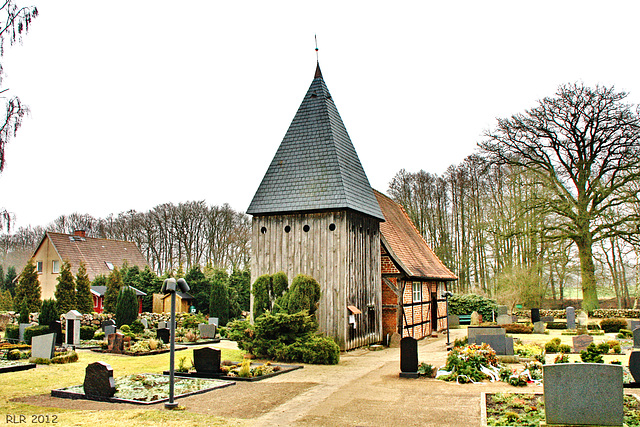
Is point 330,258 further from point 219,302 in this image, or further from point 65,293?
point 65,293

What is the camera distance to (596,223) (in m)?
31.7

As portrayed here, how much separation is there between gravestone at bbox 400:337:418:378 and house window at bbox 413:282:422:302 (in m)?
11.5

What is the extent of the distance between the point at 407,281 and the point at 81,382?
48.4 ft

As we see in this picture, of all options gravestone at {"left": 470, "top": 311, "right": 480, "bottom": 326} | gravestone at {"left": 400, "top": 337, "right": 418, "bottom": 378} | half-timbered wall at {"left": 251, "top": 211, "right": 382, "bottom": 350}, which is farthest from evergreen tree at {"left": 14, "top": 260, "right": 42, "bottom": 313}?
gravestone at {"left": 470, "top": 311, "right": 480, "bottom": 326}

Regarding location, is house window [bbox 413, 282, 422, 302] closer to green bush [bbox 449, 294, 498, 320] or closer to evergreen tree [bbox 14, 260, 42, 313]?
green bush [bbox 449, 294, 498, 320]

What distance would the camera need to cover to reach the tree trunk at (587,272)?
30984 mm

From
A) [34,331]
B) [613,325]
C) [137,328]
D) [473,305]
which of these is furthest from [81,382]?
[473,305]

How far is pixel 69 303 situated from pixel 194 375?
731 inches

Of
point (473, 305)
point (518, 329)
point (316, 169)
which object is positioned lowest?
point (518, 329)

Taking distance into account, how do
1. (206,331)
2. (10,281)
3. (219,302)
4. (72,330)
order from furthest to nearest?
(10,281) < (219,302) < (206,331) < (72,330)

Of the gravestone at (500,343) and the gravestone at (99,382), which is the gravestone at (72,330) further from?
the gravestone at (500,343)

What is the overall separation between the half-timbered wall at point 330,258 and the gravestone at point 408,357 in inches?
215

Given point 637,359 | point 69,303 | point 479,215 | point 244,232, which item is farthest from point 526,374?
point 244,232

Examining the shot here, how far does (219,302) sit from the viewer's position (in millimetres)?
31047
